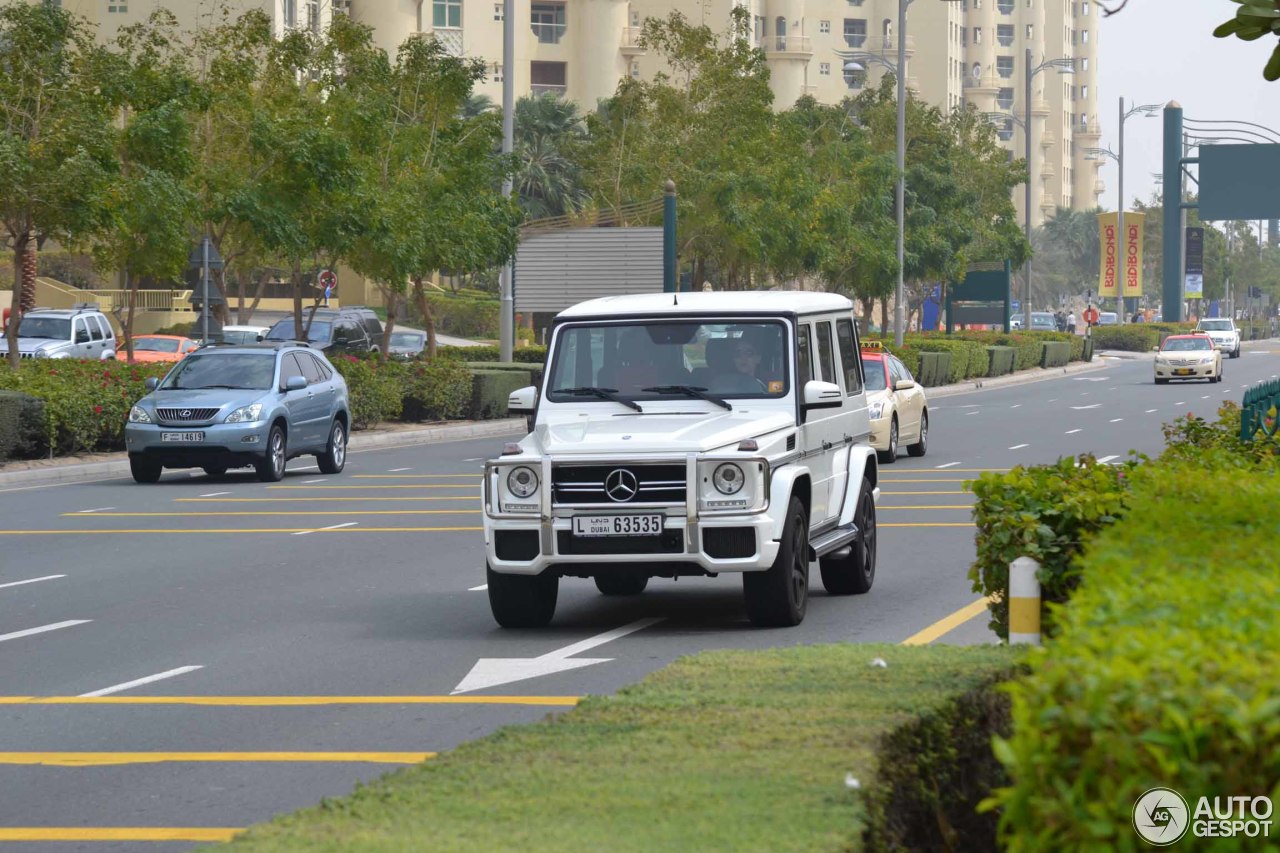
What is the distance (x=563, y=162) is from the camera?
83.4 m

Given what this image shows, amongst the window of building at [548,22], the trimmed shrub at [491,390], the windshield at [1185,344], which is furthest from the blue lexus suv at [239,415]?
the window of building at [548,22]

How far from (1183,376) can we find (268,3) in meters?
41.2

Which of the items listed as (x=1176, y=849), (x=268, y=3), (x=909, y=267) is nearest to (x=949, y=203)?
(x=909, y=267)

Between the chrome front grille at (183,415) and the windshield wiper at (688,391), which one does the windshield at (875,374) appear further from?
the windshield wiper at (688,391)

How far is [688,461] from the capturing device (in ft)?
37.5

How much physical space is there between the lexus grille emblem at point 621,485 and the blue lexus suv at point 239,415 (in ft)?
44.9

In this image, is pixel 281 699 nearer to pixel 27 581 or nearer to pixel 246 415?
pixel 27 581

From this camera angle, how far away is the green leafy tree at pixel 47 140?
28969mm

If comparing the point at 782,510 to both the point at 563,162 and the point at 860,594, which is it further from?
the point at 563,162

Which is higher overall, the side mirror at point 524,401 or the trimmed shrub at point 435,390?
the side mirror at point 524,401

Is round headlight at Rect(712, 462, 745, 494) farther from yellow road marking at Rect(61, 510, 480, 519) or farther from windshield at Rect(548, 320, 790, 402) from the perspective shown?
yellow road marking at Rect(61, 510, 480, 519)

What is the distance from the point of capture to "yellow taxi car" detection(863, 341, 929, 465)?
86.3 ft

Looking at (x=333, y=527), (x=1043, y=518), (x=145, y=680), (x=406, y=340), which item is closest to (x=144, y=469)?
(x=333, y=527)

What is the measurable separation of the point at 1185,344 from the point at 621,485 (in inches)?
1969
